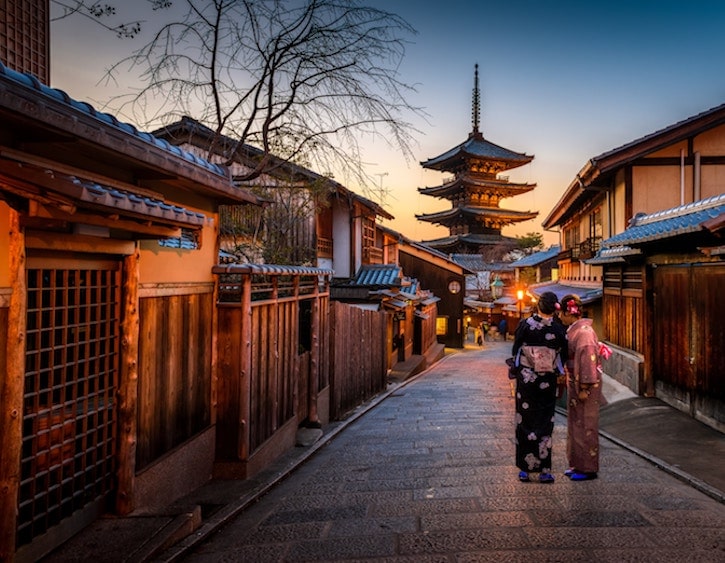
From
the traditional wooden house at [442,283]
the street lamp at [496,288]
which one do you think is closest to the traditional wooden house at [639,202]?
the traditional wooden house at [442,283]

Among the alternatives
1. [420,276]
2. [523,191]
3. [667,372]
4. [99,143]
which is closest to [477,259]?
[523,191]

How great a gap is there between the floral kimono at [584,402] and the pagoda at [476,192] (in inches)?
1587

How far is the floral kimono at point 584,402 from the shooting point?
5051 millimetres

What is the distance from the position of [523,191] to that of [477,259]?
7.55 metres

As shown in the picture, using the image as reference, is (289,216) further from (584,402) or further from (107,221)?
(107,221)

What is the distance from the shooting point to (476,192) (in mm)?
45906

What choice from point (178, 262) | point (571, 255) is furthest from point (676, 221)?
point (571, 255)

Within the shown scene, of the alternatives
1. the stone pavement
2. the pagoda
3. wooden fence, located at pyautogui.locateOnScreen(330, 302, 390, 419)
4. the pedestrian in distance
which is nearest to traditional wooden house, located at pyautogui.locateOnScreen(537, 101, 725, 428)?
the stone pavement

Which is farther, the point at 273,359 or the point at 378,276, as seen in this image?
the point at 378,276

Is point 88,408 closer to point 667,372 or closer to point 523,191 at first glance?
point 667,372

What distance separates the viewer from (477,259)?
4641 centimetres

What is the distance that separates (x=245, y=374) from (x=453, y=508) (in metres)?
2.60

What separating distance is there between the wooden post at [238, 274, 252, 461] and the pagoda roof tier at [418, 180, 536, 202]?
40.6 meters

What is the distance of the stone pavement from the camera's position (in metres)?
3.53
